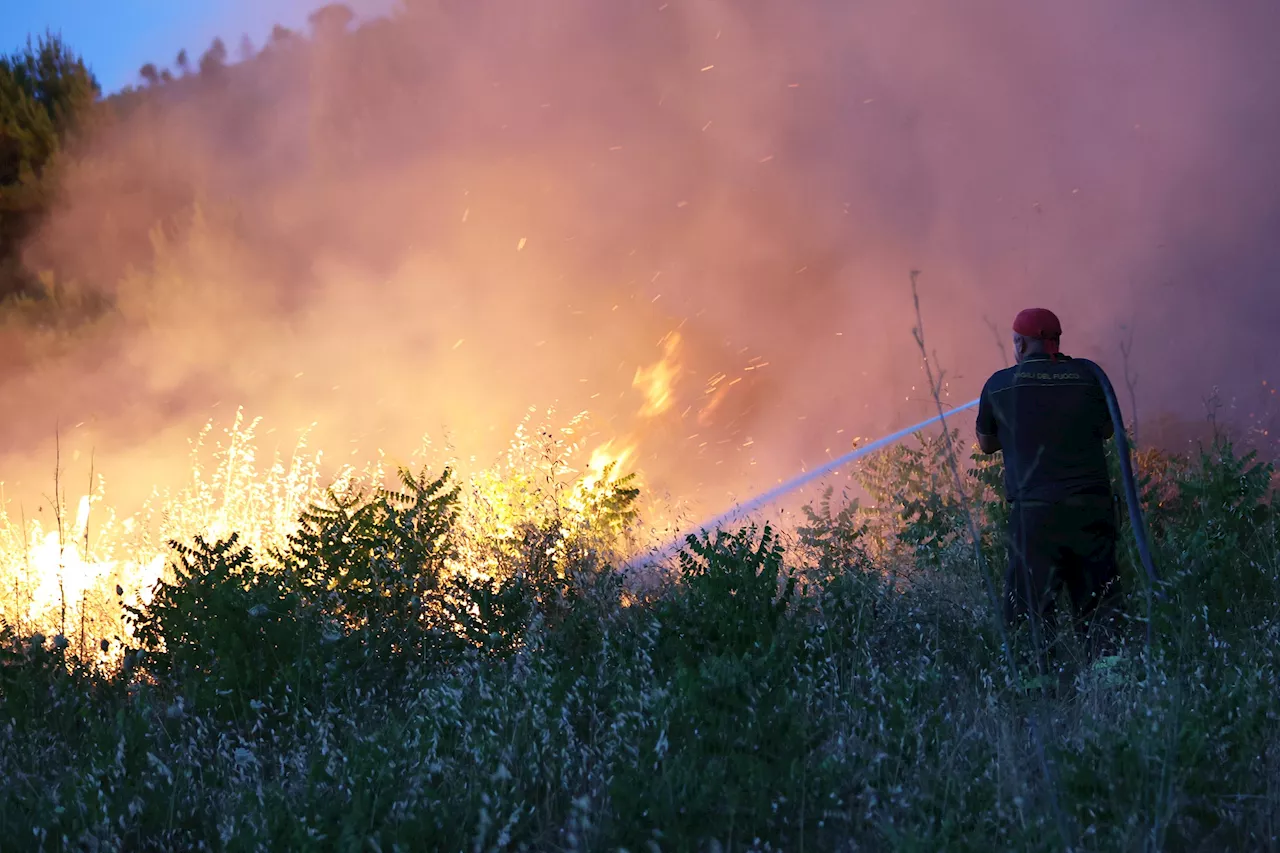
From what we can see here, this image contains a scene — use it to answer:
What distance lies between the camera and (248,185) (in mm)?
12836

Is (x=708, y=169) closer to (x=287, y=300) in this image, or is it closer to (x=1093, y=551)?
(x=287, y=300)

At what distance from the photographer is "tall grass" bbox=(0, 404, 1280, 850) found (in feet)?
7.96

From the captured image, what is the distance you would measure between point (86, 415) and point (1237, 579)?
11.6 meters

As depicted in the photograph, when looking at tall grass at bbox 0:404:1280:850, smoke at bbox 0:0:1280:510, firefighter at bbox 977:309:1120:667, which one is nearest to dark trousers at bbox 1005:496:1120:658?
firefighter at bbox 977:309:1120:667

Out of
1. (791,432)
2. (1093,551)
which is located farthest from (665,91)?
(1093,551)

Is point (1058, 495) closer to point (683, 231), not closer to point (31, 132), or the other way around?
point (683, 231)

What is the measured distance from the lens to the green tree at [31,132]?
499 inches

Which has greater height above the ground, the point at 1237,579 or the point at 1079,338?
the point at 1079,338

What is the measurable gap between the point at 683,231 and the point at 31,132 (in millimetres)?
8078

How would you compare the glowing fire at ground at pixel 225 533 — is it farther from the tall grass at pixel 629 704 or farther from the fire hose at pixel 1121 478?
the fire hose at pixel 1121 478

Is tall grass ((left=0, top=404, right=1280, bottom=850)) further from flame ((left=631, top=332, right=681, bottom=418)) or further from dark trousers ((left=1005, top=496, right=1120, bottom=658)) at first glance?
flame ((left=631, top=332, right=681, bottom=418))

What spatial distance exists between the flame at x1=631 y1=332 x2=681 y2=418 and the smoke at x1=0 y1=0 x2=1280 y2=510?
0.41ft

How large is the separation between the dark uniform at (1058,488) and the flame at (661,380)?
625cm

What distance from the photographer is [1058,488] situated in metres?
4.05
